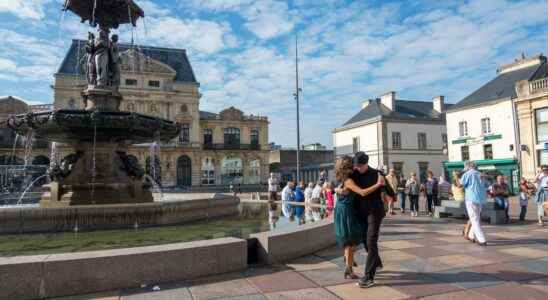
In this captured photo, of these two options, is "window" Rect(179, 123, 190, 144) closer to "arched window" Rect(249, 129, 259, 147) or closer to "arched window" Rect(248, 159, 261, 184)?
"arched window" Rect(249, 129, 259, 147)

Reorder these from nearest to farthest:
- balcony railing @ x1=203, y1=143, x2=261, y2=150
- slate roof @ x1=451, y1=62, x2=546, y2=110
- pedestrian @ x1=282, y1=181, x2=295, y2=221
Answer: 1. pedestrian @ x1=282, y1=181, x2=295, y2=221
2. slate roof @ x1=451, y1=62, x2=546, y2=110
3. balcony railing @ x1=203, y1=143, x2=261, y2=150

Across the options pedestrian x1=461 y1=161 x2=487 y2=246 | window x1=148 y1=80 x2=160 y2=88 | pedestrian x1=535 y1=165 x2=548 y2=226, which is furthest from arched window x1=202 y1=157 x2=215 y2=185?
pedestrian x1=461 y1=161 x2=487 y2=246

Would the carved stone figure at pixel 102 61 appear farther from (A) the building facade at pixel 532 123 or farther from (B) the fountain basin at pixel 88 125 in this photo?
(A) the building facade at pixel 532 123

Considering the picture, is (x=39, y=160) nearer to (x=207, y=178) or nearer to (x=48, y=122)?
(x=207, y=178)

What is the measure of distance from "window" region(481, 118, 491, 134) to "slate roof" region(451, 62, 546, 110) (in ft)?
5.53

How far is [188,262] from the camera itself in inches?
187

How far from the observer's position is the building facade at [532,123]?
91.1 ft

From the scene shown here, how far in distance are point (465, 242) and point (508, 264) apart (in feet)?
6.08

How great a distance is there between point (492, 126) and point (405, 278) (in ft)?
111

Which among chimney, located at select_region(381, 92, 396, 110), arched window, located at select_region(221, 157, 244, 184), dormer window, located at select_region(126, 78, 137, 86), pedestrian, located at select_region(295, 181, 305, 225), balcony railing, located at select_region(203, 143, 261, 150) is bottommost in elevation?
pedestrian, located at select_region(295, 181, 305, 225)

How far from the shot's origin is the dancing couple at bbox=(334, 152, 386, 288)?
4.77 meters

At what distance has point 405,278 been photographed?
4852mm

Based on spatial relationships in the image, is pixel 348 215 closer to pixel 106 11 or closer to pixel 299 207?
pixel 299 207

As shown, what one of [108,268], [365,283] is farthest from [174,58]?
[365,283]
